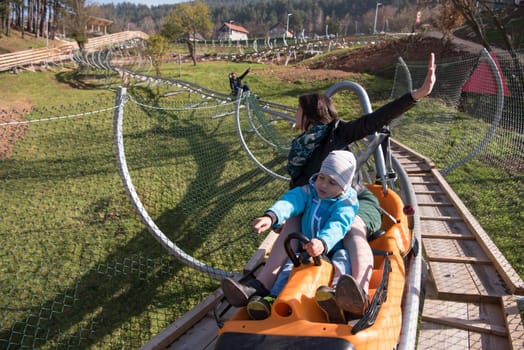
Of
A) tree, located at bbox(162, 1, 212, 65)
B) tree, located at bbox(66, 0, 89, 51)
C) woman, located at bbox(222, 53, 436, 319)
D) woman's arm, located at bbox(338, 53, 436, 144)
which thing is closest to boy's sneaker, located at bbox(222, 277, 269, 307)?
woman, located at bbox(222, 53, 436, 319)

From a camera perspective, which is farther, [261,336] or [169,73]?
[169,73]

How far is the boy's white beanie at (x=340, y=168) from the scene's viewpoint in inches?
80.0

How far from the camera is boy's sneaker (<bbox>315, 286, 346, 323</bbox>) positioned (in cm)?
161

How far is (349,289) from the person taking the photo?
1.53m

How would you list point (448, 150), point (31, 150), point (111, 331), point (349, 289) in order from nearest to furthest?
point (349, 289)
point (111, 331)
point (31, 150)
point (448, 150)

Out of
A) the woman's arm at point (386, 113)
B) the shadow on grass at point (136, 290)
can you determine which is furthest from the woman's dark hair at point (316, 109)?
the shadow on grass at point (136, 290)

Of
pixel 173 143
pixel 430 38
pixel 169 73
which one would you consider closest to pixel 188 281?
pixel 173 143

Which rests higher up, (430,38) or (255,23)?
(255,23)

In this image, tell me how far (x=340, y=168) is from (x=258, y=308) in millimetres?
829

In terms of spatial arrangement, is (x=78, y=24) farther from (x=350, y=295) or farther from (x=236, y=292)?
(x=350, y=295)

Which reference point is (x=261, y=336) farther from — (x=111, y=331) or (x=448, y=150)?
(x=448, y=150)

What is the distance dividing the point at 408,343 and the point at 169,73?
16.6 meters

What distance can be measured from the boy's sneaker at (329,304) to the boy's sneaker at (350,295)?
1.8 inches

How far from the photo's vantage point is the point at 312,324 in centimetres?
157
